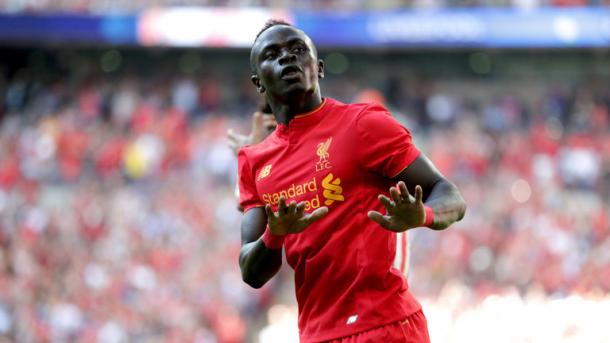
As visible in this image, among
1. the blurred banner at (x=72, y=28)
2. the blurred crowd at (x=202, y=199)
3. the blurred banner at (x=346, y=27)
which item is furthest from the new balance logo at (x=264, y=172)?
the blurred banner at (x=72, y=28)

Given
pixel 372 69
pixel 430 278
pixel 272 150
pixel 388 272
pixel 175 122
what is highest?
pixel 372 69

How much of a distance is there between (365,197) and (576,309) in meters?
8.04

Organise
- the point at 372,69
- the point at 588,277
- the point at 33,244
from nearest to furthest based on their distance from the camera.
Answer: the point at 588,277
the point at 33,244
the point at 372,69

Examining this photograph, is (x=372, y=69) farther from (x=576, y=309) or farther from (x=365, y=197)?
(x=365, y=197)

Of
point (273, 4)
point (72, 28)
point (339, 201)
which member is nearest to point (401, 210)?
point (339, 201)

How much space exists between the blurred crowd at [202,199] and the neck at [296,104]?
8650mm

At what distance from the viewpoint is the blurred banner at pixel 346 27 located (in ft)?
64.7

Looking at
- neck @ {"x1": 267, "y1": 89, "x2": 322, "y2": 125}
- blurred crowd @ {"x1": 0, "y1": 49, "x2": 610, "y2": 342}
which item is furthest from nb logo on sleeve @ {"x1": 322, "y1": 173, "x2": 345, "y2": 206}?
blurred crowd @ {"x1": 0, "y1": 49, "x2": 610, "y2": 342}

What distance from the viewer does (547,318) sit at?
11.5 m

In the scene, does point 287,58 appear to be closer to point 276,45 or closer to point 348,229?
point 276,45

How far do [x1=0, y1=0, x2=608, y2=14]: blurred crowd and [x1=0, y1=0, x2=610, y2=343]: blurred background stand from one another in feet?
0.13

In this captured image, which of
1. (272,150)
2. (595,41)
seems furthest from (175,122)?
(272,150)

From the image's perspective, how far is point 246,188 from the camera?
442 cm

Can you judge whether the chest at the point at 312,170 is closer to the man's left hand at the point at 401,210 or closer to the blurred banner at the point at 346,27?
the man's left hand at the point at 401,210
